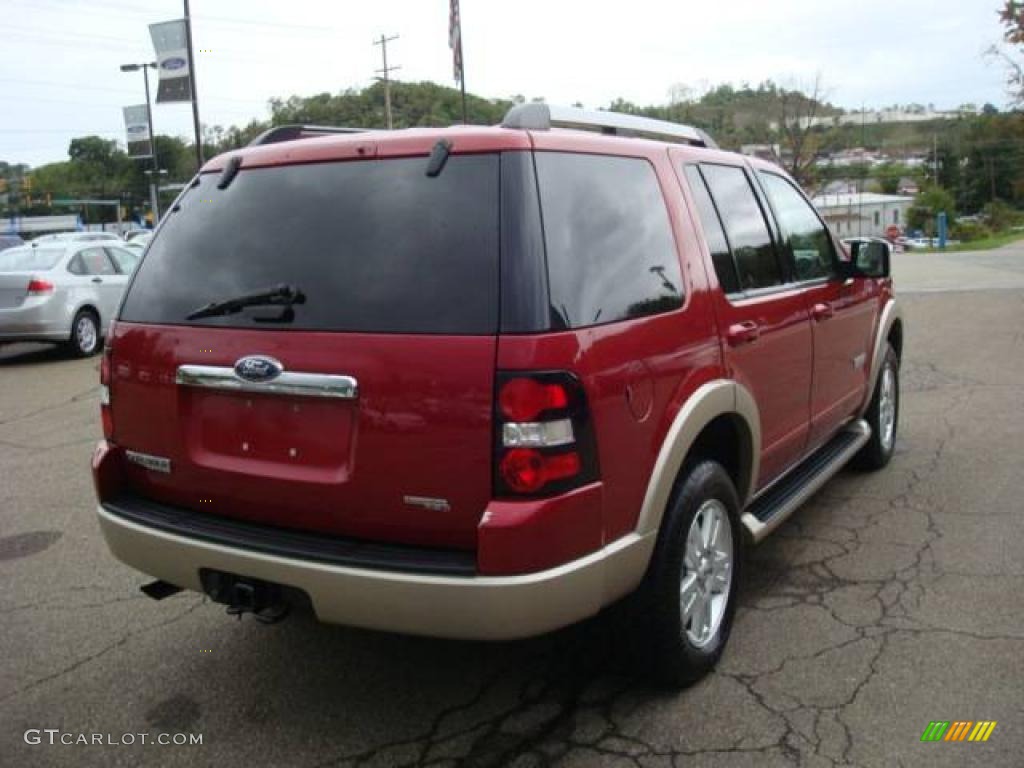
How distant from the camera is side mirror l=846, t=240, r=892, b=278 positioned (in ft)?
16.0

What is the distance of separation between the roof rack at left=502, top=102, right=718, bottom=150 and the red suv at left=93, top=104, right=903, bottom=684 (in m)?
0.02

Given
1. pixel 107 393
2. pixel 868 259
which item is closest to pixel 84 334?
pixel 107 393

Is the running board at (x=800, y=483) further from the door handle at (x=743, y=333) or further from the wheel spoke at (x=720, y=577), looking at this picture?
the door handle at (x=743, y=333)

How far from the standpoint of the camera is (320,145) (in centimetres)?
302

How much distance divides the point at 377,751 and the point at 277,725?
15.6 inches

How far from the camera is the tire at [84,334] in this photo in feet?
40.8

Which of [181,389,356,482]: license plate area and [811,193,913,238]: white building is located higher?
[811,193,913,238]: white building

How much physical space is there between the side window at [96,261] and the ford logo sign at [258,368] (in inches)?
446

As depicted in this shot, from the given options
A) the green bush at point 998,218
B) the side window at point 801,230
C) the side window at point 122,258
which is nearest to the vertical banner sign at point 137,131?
the side window at point 122,258

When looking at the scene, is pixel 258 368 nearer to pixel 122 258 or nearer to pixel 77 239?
pixel 122 258

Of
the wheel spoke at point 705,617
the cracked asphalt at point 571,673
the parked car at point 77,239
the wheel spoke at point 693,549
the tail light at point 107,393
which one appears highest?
the parked car at point 77,239

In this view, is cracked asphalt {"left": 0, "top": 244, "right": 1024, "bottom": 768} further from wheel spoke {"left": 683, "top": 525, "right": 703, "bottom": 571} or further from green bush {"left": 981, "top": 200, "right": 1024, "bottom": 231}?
green bush {"left": 981, "top": 200, "right": 1024, "bottom": 231}

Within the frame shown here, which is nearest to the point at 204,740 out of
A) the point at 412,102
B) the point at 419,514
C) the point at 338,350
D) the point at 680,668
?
the point at 419,514

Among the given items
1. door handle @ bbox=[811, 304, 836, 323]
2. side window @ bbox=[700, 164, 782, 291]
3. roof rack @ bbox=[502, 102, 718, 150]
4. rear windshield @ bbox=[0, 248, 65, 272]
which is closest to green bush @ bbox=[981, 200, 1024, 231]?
rear windshield @ bbox=[0, 248, 65, 272]
